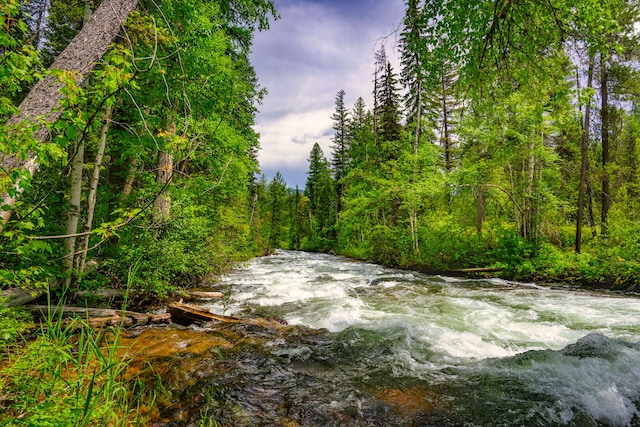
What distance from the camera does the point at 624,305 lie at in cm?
822

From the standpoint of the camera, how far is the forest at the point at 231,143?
2.84 m

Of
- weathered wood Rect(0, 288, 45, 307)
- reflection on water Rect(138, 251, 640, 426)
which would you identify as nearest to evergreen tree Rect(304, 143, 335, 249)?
reflection on water Rect(138, 251, 640, 426)

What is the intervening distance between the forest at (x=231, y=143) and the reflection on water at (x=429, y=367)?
215cm

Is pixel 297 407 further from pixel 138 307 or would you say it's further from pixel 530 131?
pixel 530 131

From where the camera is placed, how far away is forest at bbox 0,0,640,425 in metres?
2.84

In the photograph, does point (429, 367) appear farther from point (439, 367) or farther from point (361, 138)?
point (361, 138)

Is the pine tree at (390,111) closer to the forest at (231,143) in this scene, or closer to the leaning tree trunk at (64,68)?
the forest at (231,143)

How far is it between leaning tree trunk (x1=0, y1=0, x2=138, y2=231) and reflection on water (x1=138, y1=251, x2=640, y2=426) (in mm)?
2388

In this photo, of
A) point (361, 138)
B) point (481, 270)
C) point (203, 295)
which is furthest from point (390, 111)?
point (203, 295)

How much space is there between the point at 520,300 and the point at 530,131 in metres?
8.53

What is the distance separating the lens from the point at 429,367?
15.0 ft

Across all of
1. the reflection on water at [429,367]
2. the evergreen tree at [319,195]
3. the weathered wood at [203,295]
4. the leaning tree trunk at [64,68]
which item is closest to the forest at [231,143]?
the leaning tree trunk at [64,68]

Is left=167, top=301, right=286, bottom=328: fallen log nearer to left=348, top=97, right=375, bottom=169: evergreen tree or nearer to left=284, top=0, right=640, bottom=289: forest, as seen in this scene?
left=284, top=0, right=640, bottom=289: forest

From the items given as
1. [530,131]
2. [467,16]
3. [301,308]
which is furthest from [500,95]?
[530,131]
